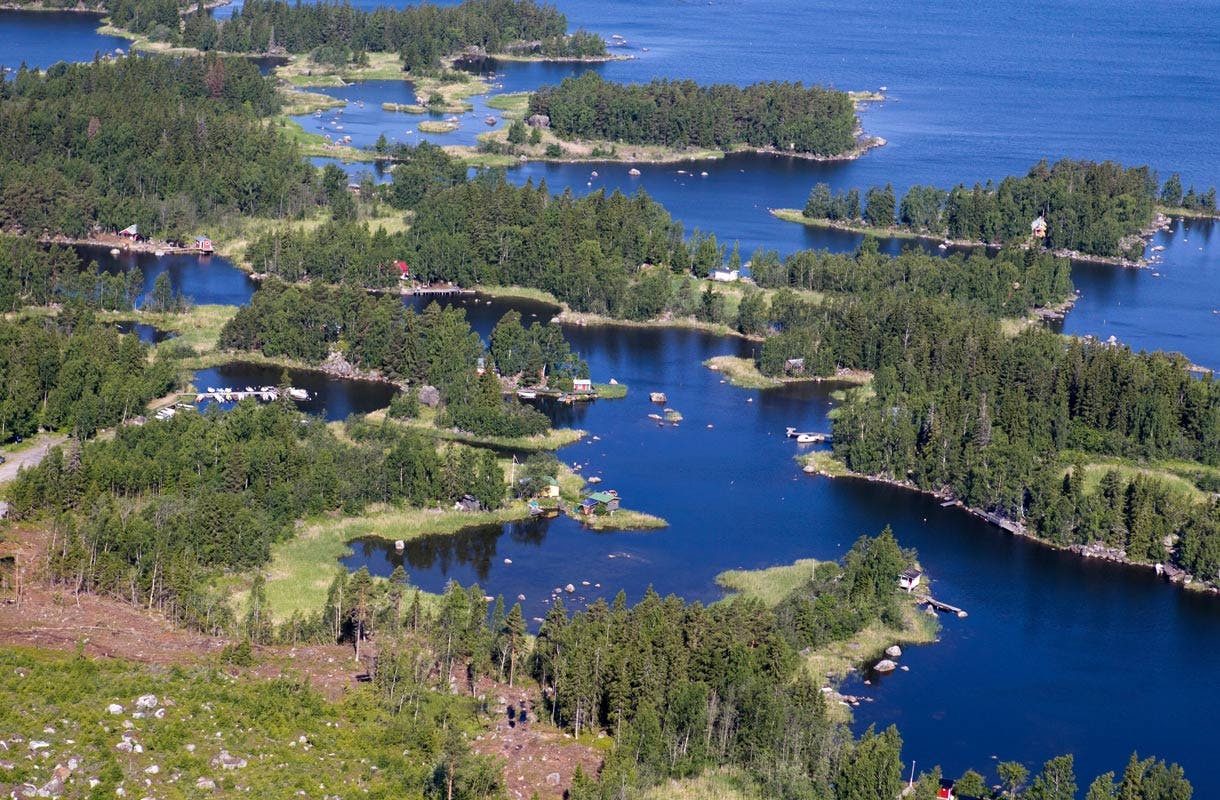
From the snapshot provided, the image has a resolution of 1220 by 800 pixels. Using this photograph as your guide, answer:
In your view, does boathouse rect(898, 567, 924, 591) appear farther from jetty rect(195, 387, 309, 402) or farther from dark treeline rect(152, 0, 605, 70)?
dark treeline rect(152, 0, 605, 70)

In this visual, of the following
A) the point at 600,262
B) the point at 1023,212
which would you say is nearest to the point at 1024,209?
the point at 1023,212

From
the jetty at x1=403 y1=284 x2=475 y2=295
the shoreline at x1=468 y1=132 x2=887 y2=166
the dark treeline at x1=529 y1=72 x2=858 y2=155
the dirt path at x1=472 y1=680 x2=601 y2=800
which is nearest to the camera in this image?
the dirt path at x1=472 y1=680 x2=601 y2=800

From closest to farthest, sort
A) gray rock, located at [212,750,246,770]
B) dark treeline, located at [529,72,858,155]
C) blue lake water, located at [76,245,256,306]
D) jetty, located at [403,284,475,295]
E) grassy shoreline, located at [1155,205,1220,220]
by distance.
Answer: gray rock, located at [212,750,246,770]
blue lake water, located at [76,245,256,306]
jetty, located at [403,284,475,295]
grassy shoreline, located at [1155,205,1220,220]
dark treeline, located at [529,72,858,155]

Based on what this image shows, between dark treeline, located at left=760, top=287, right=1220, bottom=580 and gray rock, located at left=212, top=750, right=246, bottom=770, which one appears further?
dark treeline, located at left=760, top=287, right=1220, bottom=580

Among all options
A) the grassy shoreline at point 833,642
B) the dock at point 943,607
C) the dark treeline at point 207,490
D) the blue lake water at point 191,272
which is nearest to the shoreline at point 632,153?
the blue lake water at point 191,272

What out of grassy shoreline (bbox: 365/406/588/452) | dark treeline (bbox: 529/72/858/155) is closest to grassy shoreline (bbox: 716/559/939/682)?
grassy shoreline (bbox: 365/406/588/452)

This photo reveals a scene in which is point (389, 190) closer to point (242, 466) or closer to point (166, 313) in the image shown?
point (166, 313)

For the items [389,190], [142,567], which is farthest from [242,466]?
[389,190]
